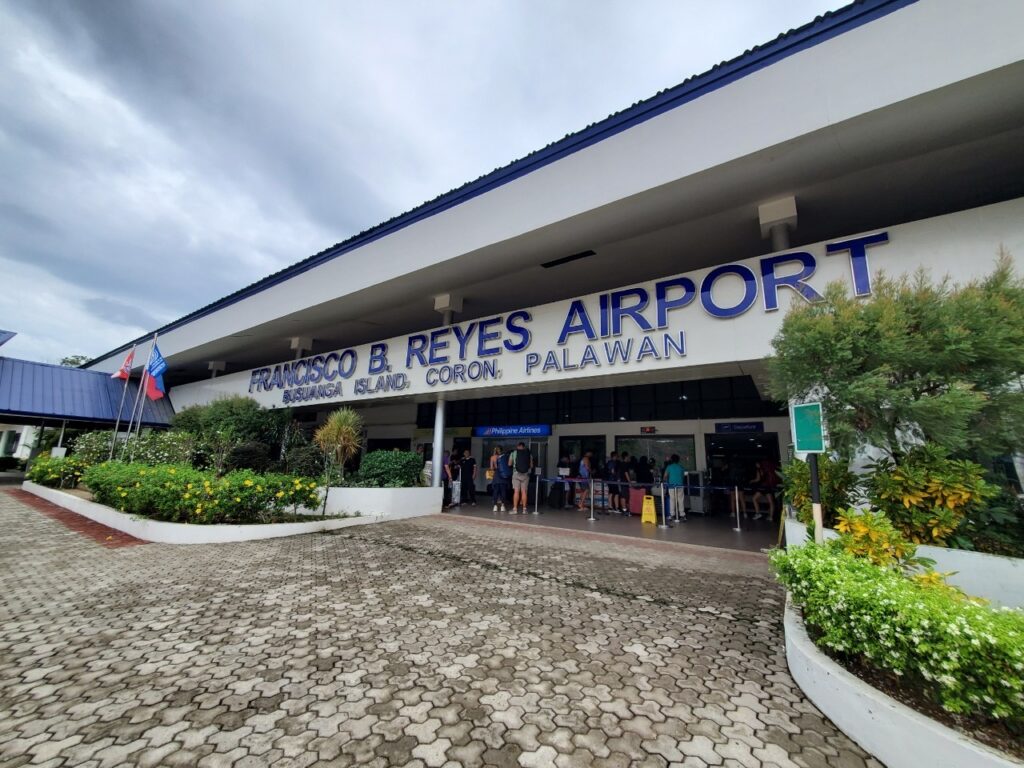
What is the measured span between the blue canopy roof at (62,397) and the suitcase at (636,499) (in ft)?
68.0

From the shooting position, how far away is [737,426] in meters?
11.6

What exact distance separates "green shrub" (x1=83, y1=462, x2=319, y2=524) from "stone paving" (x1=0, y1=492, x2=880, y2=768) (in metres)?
1.78

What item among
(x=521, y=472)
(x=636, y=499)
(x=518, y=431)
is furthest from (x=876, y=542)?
(x=518, y=431)

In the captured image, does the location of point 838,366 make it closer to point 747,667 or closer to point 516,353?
point 747,667

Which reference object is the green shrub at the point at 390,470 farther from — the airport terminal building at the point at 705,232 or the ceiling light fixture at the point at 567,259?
the ceiling light fixture at the point at 567,259

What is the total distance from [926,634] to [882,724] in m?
0.50

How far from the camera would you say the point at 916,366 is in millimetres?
3959

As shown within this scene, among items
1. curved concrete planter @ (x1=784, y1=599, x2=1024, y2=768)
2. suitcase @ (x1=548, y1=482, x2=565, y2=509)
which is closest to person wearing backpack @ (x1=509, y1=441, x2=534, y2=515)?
suitcase @ (x1=548, y1=482, x2=565, y2=509)

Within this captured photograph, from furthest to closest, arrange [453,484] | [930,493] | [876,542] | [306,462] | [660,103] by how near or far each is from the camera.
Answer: [453,484] < [306,462] < [660,103] < [930,493] < [876,542]

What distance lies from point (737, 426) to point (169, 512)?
519 inches

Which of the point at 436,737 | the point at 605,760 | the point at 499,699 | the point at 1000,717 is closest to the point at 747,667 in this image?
the point at 1000,717

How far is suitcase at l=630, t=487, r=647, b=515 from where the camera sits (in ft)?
36.5

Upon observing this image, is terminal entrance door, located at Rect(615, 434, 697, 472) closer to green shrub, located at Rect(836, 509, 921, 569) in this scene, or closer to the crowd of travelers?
the crowd of travelers

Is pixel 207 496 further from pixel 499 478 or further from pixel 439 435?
pixel 499 478
